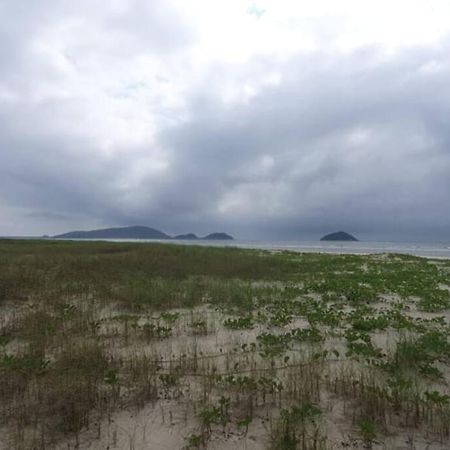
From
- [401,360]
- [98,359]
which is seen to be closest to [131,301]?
[98,359]

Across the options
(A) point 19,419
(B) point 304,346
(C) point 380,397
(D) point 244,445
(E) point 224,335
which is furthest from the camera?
(E) point 224,335

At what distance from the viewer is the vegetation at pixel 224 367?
154 inches

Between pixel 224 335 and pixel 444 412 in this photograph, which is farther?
pixel 224 335

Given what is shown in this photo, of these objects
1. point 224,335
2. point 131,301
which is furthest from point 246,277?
point 224,335

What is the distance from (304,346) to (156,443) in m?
3.71

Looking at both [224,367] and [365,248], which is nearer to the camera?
[224,367]

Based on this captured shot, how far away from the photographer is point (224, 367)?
5.70m

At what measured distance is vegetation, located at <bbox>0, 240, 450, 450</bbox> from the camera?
390 centimetres

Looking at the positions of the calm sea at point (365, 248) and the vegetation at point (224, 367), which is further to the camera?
the calm sea at point (365, 248)

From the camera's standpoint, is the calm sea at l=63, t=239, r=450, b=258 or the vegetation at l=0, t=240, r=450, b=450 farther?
the calm sea at l=63, t=239, r=450, b=258

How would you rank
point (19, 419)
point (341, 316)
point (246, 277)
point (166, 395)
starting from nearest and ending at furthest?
point (19, 419)
point (166, 395)
point (341, 316)
point (246, 277)

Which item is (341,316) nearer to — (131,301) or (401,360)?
(401,360)

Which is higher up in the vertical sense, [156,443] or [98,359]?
[98,359]

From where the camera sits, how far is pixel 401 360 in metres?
5.69
